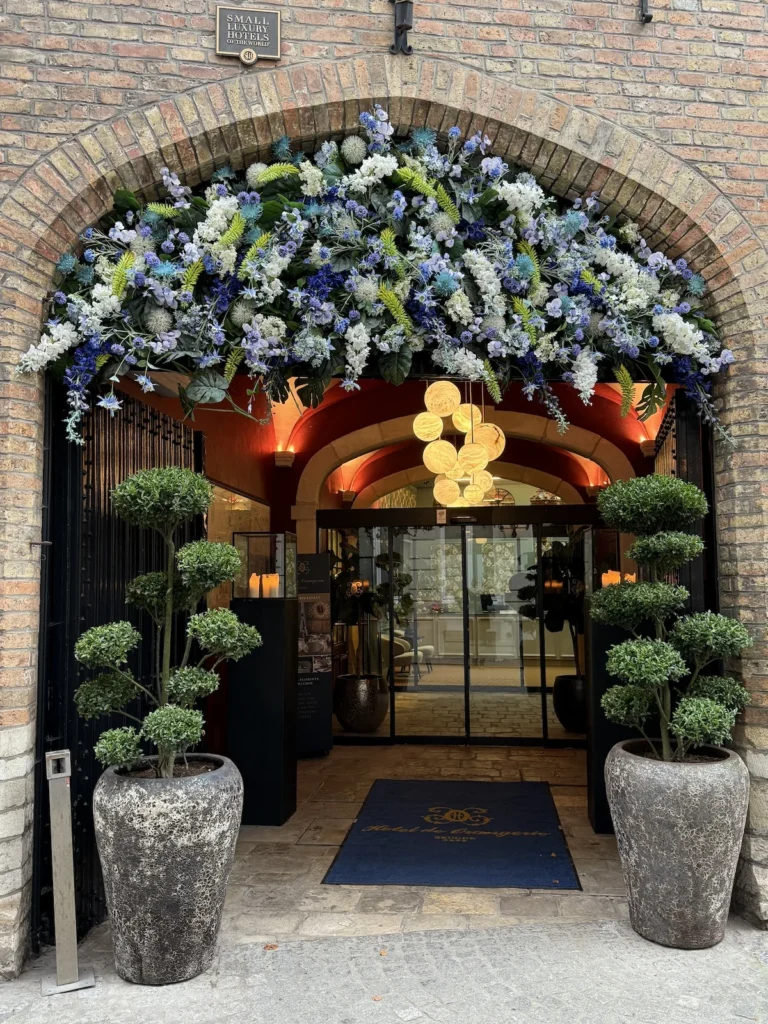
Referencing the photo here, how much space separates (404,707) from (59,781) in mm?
5205

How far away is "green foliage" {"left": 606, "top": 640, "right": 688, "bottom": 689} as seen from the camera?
333 centimetres

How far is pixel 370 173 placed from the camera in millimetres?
3539

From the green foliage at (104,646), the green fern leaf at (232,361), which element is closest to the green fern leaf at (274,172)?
the green fern leaf at (232,361)

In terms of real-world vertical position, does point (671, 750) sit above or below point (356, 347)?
below

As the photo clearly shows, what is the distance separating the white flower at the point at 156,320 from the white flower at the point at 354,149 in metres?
1.09

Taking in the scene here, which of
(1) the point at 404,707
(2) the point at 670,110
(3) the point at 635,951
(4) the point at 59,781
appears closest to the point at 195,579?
(4) the point at 59,781

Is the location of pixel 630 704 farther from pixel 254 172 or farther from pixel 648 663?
pixel 254 172

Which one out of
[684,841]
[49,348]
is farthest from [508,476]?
[49,348]

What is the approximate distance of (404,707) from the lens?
26.2 ft

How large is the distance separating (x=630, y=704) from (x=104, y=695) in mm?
2238

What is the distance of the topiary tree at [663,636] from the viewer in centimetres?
335

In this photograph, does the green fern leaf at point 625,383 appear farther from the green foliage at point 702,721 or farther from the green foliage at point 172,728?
the green foliage at point 172,728

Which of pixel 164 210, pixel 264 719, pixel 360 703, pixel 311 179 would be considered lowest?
pixel 360 703

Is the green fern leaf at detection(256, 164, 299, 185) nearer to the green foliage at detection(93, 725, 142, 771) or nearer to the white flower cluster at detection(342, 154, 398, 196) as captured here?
the white flower cluster at detection(342, 154, 398, 196)
